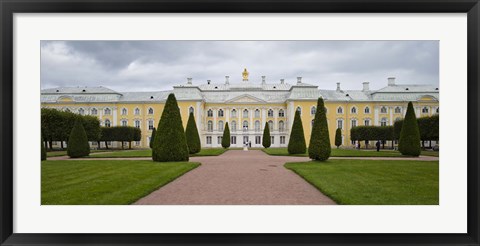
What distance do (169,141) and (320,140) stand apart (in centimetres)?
694

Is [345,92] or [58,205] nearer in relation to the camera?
[58,205]

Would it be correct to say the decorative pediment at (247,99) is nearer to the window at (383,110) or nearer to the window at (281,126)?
the window at (281,126)

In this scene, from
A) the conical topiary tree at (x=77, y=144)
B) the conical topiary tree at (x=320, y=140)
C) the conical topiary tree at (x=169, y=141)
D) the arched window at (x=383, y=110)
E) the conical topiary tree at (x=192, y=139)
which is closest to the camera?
the conical topiary tree at (x=169, y=141)

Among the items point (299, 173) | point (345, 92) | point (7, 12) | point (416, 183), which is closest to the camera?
point (7, 12)

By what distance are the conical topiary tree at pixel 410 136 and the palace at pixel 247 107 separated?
10.2 meters

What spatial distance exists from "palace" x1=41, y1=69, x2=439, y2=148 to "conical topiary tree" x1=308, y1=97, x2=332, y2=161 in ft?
51.4

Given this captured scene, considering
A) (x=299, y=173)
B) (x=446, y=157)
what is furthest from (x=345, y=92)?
(x=446, y=157)

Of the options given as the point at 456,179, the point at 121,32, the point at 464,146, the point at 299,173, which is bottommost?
the point at 299,173

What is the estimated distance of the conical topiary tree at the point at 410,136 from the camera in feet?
64.3

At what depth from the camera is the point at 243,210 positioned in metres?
6.29

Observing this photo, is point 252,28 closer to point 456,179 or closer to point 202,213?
point 202,213

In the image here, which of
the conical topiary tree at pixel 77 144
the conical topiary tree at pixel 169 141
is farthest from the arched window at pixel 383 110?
the conical topiary tree at pixel 77 144

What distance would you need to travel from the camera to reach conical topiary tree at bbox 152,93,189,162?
16328 millimetres

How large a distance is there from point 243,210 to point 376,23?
393cm
